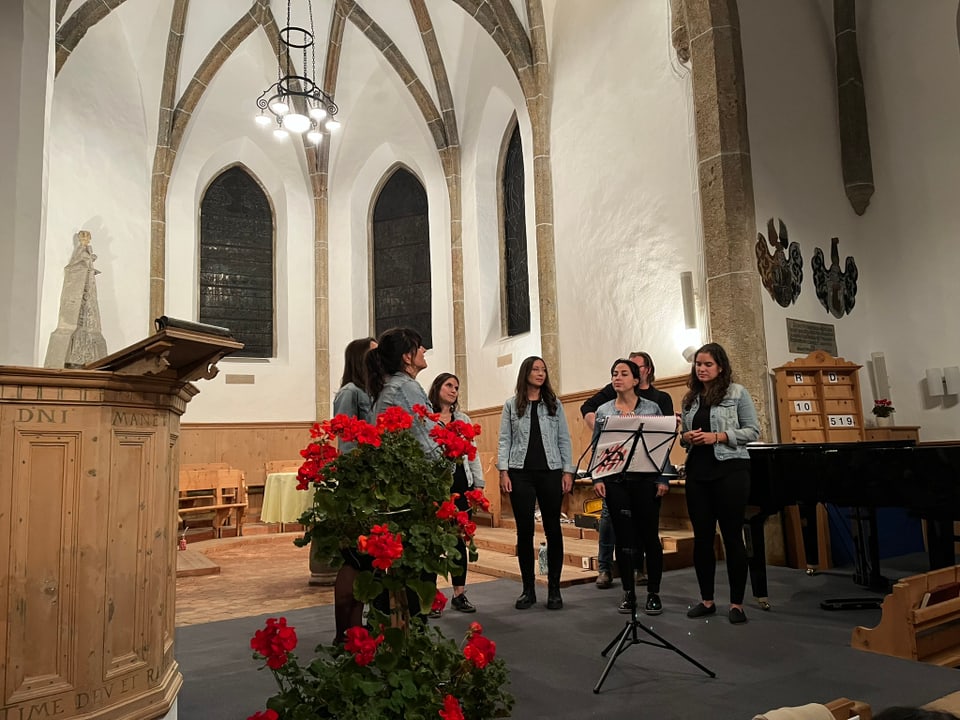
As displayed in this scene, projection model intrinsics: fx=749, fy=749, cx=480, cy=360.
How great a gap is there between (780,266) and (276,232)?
31.3 feet

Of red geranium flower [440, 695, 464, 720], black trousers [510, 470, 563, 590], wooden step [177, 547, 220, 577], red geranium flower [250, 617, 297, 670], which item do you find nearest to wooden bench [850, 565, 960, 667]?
black trousers [510, 470, 563, 590]

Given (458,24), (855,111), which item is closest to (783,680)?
(855,111)

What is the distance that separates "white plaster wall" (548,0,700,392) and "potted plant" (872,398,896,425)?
198 cm

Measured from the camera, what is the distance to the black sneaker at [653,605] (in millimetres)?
4398

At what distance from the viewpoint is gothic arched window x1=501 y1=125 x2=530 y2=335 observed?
11613 mm

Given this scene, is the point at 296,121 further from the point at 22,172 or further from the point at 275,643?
the point at 275,643

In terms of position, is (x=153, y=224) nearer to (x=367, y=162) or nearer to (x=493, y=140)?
(x=367, y=162)

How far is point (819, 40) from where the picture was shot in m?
8.29

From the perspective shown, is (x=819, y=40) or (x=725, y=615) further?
(x=819, y=40)

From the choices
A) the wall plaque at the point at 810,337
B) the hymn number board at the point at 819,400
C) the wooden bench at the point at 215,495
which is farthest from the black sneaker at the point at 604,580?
the wooden bench at the point at 215,495

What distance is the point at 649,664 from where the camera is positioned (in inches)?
132

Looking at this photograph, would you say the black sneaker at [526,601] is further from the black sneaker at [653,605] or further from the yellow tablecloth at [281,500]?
the yellow tablecloth at [281,500]

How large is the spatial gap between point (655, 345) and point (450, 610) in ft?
14.4

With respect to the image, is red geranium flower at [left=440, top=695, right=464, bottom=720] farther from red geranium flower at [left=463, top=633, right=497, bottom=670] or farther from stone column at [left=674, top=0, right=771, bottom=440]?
stone column at [left=674, top=0, right=771, bottom=440]
